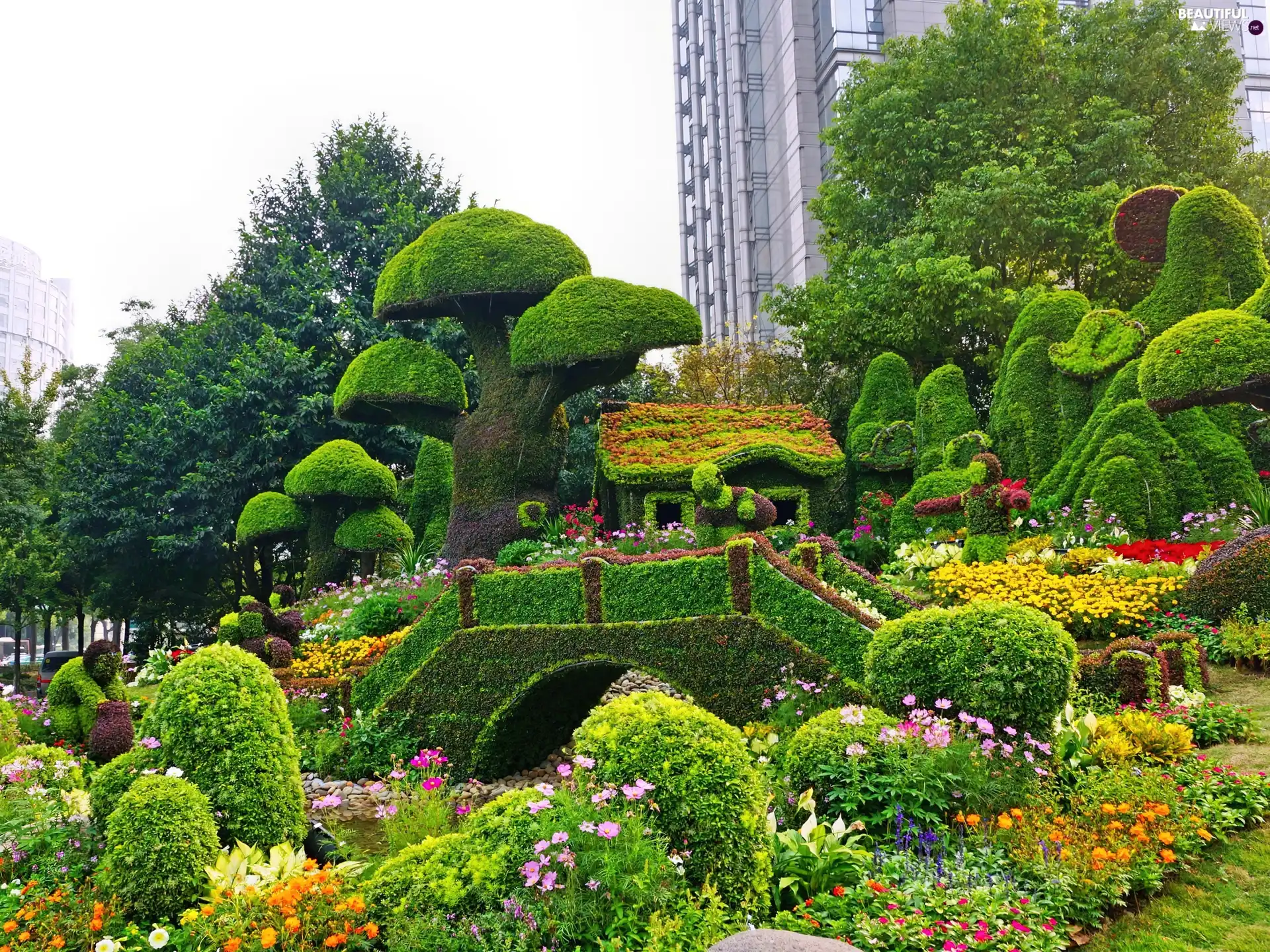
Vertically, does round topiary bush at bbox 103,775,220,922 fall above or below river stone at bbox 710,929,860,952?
below

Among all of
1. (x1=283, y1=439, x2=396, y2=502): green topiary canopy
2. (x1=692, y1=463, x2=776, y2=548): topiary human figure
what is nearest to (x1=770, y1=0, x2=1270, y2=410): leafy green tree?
(x1=692, y1=463, x2=776, y2=548): topiary human figure

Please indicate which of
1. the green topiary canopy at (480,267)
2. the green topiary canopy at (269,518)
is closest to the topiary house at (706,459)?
the green topiary canopy at (480,267)

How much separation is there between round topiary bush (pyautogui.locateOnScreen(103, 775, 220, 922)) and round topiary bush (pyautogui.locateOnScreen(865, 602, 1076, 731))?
485 centimetres

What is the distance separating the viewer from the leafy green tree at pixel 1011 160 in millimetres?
20828

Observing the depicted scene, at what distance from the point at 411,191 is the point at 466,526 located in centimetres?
1462

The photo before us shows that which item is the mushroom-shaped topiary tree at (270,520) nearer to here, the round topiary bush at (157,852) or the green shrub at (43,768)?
the green shrub at (43,768)

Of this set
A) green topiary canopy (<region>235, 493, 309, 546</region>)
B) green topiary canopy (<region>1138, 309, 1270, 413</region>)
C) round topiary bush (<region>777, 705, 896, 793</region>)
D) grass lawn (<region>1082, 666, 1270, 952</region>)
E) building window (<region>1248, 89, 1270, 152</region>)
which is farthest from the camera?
building window (<region>1248, 89, 1270, 152</region>)

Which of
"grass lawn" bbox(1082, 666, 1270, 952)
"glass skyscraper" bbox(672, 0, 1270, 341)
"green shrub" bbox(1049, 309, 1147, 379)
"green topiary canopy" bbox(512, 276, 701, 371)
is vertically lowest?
"grass lawn" bbox(1082, 666, 1270, 952)

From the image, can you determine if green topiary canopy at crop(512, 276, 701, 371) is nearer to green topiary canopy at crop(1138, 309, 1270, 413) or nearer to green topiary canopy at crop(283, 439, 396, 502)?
green topiary canopy at crop(283, 439, 396, 502)

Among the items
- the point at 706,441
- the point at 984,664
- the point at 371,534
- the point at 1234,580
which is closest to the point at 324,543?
the point at 371,534

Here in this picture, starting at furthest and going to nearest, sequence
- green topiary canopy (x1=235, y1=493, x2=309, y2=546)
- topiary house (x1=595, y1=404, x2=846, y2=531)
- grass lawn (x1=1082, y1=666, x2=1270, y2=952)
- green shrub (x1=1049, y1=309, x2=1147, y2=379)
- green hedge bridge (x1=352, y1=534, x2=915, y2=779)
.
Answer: green topiary canopy (x1=235, y1=493, x2=309, y2=546), topiary house (x1=595, y1=404, x2=846, y2=531), green shrub (x1=1049, y1=309, x2=1147, y2=379), green hedge bridge (x1=352, y1=534, x2=915, y2=779), grass lawn (x1=1082, y1=666, x2=1270, y2=952)

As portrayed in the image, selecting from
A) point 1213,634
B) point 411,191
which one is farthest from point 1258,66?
point 1213,634

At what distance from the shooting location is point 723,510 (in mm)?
13688

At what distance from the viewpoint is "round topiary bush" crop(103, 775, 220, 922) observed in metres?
4.91
